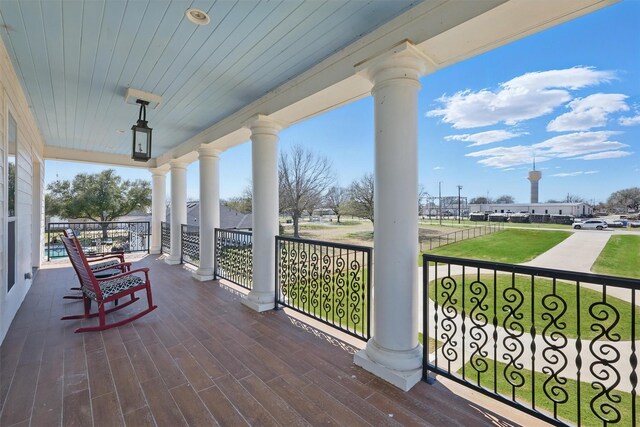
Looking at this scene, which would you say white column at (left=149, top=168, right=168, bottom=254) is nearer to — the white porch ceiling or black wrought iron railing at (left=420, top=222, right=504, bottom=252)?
the white porch ceiling

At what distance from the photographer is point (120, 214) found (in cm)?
1584

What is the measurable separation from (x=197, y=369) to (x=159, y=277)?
3.59m

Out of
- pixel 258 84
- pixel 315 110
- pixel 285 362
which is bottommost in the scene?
pixel 285 362

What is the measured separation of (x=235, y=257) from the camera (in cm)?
468

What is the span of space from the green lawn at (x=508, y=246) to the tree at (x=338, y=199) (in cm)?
833

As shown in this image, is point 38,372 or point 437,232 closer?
point 38,372

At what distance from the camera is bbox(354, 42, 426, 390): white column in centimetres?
208

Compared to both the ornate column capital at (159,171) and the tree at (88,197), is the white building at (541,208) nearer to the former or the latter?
the ornate column capital at (159,171)

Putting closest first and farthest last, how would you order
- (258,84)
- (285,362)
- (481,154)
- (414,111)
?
(414,111) → (285,362) → (258,84) → (481,154)

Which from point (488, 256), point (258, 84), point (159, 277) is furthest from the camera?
point (488, 256)

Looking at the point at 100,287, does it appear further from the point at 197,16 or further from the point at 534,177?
the point at 534,177

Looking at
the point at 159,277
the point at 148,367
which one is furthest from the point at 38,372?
the point at 159,277

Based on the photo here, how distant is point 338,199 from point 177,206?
16699mm

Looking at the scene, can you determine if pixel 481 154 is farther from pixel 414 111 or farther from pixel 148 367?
pixel 148 367
